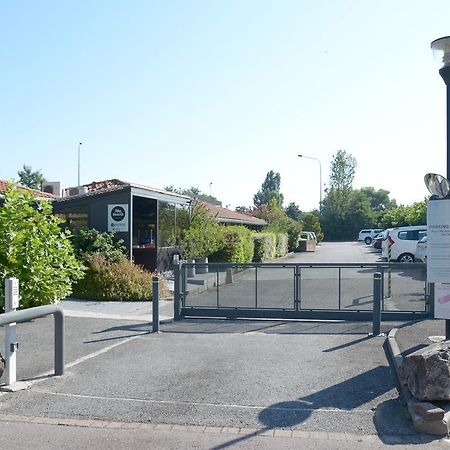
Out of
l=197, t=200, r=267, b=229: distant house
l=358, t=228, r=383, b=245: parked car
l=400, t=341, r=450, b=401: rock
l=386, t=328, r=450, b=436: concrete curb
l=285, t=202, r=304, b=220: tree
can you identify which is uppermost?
l=285, t=202, r=304, b=220: tree

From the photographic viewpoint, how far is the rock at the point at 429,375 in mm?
5566

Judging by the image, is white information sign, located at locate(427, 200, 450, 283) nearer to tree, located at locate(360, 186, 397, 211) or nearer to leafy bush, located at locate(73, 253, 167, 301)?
leafy bush, located at locate(73, 253, 167, 301)

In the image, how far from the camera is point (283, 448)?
490 centimetres

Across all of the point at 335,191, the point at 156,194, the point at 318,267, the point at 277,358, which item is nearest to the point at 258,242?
the point at 156,194

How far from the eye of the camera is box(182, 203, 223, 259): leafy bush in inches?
826

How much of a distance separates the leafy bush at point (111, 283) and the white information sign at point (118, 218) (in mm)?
1985

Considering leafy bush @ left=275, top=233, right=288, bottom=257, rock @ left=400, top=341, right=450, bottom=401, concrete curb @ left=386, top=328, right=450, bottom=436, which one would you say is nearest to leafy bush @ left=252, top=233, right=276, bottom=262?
leafy bush @ left=275, top=233, right=288, bottom=257

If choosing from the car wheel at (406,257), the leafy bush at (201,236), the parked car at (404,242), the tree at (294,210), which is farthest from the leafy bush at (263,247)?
the tree at (294,210)

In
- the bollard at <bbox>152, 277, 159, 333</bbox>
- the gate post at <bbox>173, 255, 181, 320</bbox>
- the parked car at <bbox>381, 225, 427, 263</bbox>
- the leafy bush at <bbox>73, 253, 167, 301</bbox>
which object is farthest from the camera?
the parked car at <bbox>381, 225, 427, 263</bbox>

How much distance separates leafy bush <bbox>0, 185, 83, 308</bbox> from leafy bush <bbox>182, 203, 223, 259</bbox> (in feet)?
29.7

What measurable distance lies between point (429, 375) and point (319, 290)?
5878 millimetres

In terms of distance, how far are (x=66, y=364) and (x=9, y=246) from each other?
4.17 meters

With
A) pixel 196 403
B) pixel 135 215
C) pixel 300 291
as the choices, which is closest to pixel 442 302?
pixel 196 403

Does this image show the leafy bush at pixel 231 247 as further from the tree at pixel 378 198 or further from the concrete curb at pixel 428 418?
the tree at pixel 378 198
